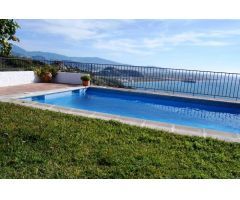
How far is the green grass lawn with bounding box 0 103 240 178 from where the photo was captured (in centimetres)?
372

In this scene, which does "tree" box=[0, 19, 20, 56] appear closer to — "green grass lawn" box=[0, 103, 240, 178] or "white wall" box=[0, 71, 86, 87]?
"green grass lawn" box=[0, 103, 240, 178]

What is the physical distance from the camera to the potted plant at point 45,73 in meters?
13.6

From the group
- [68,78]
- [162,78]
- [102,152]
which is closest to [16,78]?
[68,78]

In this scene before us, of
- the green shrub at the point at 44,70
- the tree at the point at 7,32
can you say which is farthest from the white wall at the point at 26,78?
the tree at the point at 7,32

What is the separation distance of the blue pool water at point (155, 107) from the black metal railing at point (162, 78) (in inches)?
41.3

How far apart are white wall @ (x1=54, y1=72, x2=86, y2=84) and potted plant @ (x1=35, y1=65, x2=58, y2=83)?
0.29m

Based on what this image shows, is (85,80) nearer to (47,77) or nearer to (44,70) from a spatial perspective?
(47,77)

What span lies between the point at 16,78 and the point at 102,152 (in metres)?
9.10

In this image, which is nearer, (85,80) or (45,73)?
(85,80)

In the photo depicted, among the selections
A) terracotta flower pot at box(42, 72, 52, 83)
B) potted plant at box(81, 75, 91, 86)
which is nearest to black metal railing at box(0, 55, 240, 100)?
potted plant at box(81, 75, 91, 86)

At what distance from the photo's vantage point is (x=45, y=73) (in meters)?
13.7

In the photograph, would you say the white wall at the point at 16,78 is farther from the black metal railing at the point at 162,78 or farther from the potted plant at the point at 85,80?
the potted plant at the point at 85,80
